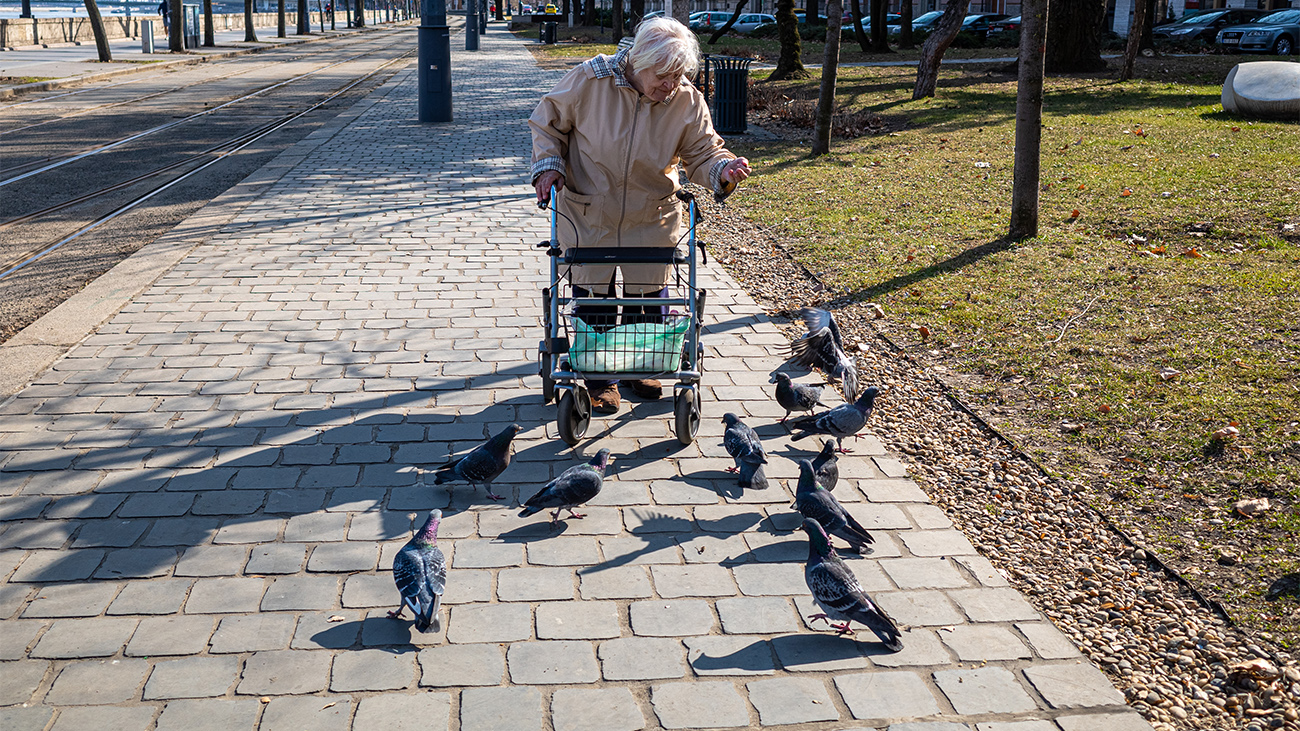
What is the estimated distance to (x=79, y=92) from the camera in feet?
80.5

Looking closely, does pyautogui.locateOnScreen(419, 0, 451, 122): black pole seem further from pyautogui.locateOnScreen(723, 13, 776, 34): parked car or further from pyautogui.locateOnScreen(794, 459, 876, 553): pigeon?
pyautogui.locateOnScreen(723, 13, 776, 34): parked car

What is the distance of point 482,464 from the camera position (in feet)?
14.1

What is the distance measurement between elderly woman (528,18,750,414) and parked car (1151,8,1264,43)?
3895cm

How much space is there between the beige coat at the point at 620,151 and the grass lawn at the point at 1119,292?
2172 mm

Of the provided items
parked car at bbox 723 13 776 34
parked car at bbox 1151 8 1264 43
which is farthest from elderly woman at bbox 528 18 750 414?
parked car at bbox 723 13 776 34

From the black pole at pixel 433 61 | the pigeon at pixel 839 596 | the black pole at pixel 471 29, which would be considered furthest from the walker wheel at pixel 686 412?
the black pole at pixel 471 29

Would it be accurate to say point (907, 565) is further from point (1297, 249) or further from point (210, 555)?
point (1297, 249)

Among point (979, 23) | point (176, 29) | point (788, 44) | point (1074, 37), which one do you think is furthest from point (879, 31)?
point (176, 29)

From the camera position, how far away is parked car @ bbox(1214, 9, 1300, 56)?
31.7 meters

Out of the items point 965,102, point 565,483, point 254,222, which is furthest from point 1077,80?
point 565,483

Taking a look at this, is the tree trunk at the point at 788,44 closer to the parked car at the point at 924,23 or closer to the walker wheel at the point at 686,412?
the walker wheel at the point at 686,412

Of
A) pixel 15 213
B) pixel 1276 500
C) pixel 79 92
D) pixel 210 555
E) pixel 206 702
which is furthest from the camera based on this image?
pixel 79 92

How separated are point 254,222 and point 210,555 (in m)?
6.79

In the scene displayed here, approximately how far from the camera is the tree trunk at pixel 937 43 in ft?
61.4
